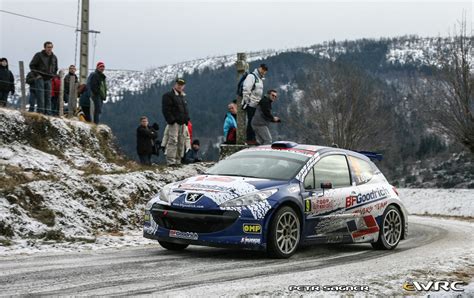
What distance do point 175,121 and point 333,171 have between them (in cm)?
664

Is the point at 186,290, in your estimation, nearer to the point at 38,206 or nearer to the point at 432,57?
the point at 38,206

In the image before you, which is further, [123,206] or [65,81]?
[65,81]

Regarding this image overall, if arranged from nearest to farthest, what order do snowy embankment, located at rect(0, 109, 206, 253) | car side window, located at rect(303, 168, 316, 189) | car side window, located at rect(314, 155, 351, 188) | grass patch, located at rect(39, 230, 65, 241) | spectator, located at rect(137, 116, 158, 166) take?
1. car side window, located at rect(303, 168, 316, 189)
2. car side window, located at rect(314, 155, 351, 188)
3. grass patch, located at rect(39, 230, 65, 241)
4. snowy embankment, located at rect(0, 109, 206, 253)
5. spectator, located at rect(137, 116, 158, 166)

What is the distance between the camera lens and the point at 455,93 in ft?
148

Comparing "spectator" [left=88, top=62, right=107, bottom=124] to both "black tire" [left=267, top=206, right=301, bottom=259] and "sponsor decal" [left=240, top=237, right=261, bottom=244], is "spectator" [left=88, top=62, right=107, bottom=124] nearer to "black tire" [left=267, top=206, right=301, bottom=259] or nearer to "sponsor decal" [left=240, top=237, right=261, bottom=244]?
A: "black tire" [left=267, top=206, right=301, bottom=259]

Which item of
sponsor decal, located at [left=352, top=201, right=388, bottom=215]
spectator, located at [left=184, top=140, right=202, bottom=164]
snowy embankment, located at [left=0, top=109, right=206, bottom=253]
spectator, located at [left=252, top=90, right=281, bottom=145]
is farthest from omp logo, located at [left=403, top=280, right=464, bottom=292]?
spectator, located at [left=184, top=140, right=202, bottom=164]

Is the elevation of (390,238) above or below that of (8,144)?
below

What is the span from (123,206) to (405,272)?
6.70m

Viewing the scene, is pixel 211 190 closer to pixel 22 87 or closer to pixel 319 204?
pixel 319 204

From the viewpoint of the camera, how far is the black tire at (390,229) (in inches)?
441

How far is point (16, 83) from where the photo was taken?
20.5 m

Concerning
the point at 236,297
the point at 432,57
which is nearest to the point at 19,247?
the point at 236,297

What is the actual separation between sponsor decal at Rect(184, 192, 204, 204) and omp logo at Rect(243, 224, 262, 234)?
707 millimetres

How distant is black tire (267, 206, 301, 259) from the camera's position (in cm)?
909
